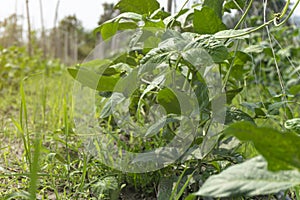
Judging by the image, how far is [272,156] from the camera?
39 cm

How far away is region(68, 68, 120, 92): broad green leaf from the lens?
35.9 inches

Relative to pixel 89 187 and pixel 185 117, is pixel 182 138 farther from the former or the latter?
pixel 89 187

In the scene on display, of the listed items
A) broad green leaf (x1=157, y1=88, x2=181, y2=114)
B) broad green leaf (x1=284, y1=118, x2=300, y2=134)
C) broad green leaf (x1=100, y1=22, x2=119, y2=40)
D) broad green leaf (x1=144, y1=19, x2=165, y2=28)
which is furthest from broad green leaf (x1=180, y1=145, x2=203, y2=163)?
broad green leaf (x1=100, y1=22, x2=119, y2=40)

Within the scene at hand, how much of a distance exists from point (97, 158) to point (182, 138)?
0.89ft

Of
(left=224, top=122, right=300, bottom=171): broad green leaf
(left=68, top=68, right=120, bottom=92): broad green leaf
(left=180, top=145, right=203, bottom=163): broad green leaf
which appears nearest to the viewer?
(left=224, top=122, right=300, bottom=171): broad green leaf

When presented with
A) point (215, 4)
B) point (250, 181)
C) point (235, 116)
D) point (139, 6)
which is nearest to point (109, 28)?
point (139, 6)

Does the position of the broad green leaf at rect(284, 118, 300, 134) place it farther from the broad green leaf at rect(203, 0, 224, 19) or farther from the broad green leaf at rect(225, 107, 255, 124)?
the broad green leaf at rect(203, 0, 224, 19)

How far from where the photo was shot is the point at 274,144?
384 mm

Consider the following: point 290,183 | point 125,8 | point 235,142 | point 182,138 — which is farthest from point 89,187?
point 290,183

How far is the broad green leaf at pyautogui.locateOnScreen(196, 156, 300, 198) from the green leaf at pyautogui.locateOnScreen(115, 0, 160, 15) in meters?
0.66

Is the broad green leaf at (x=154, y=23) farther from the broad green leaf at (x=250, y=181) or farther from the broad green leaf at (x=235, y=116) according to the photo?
the broad green leaf at (x=250, y=181)

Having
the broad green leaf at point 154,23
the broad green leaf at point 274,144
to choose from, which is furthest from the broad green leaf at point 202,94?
the broad green leaf at point 274,144

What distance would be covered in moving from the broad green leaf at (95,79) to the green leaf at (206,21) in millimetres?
247

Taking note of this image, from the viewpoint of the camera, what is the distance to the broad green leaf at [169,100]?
792mm
